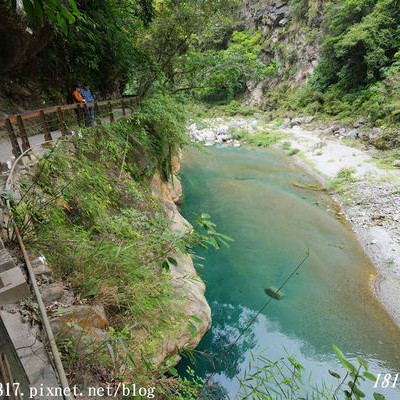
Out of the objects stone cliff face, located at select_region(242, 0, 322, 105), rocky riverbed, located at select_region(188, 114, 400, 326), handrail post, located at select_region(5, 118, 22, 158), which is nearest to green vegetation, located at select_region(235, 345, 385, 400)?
rocky riverbed, located at select_region(188, 114, 400, 326)

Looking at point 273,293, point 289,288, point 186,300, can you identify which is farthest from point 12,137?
point 289,288

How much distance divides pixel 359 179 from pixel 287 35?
28407 mm

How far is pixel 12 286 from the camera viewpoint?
1839 mm

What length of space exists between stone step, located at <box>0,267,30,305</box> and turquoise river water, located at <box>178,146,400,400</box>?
216 cm

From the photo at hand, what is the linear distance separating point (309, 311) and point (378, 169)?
405 inches

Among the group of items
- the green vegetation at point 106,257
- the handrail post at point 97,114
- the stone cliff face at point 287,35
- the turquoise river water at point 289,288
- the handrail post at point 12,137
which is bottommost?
the turquoise river water at point 289,288

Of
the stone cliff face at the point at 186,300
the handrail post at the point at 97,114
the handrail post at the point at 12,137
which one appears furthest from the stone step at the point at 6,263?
the handrail post at the point at 97,114

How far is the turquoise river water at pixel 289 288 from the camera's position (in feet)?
16.3

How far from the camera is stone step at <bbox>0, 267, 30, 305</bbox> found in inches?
71.7

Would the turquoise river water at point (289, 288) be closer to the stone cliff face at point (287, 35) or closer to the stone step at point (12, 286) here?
the stone step at point (12, 286)

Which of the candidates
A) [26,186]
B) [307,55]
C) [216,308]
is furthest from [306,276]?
[307,55]

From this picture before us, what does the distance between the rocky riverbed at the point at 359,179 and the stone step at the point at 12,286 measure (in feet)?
22.0

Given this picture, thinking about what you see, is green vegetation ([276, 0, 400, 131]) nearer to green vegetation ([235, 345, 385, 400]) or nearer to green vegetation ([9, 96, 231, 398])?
green vegetation ([235, 345, 385, 400])

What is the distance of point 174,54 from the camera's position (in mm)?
8742
